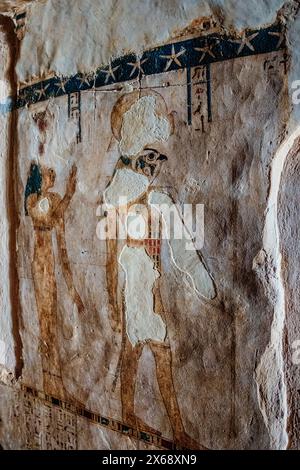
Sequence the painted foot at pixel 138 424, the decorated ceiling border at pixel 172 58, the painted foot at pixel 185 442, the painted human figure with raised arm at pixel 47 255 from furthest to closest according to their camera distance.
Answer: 1. the painted human figure with raised arm at pixel 47 255
2. the painted foot at pixel 138 424
3. the painted foot at pixel 185 442
4. the decorated ceiling border at pixel 172 58

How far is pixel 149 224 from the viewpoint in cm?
169

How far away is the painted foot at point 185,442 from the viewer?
5.34 feet

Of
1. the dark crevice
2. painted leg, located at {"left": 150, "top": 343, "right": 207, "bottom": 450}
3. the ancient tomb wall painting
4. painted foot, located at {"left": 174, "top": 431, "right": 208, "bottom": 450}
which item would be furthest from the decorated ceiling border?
painted foot, located at {"left": 174, "top": 431, "right": 208, "bottom": 450}

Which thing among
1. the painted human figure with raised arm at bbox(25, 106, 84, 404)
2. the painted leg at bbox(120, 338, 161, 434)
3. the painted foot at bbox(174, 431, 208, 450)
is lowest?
the painted foot at bbox(174, 431, 208, 450)

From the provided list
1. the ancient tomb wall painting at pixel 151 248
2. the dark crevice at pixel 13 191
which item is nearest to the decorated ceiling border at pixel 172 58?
the ancient tomb wall painting at pixel 151 248

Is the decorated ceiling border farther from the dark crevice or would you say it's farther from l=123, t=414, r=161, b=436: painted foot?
l=123, t=414, r=161, b=436: painted foot

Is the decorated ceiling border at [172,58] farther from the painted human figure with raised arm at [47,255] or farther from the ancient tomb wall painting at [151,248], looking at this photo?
the painted human figure with raised arm at [47,255]

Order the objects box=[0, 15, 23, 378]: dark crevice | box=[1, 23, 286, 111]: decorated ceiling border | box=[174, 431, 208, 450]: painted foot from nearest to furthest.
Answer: box=[1, 23, 286, 111]: decorated ceiling border < box=[174, 431, 208, 450]: painted foot < box=[0, 15, 23, 378]: dark crevice

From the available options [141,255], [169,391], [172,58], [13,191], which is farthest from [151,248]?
[13,191]

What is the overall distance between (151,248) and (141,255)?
6 centimetres

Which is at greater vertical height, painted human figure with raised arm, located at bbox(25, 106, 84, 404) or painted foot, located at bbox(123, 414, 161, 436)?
painted human figure with raised arm, located at bbox(25, 106, 84, 404)

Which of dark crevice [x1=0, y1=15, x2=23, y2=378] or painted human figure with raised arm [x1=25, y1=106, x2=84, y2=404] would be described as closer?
painted human figure with raised arm [x1=25, y1=106, x2=84, y2=404]

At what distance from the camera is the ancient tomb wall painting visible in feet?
4.80

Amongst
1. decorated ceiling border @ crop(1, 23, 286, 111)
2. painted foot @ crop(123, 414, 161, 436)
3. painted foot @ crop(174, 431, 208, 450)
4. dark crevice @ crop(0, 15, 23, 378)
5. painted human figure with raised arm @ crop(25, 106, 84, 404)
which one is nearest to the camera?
decorated ceiling border @ crop(1, 23, 286, 111)
